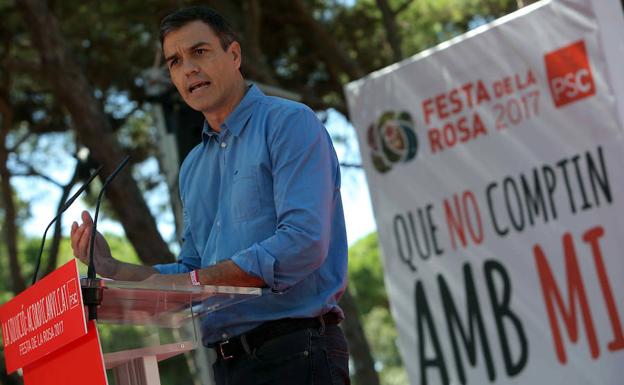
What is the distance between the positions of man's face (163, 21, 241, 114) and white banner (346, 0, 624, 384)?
2534 millimetres

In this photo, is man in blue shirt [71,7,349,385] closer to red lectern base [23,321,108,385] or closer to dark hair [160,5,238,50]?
dark hair [160,5,238,50]

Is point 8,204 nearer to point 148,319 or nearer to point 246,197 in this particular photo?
point 246,197

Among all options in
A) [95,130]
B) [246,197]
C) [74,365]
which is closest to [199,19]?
[246,197]

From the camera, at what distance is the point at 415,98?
538cm

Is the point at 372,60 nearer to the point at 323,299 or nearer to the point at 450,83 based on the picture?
the point at 450,83

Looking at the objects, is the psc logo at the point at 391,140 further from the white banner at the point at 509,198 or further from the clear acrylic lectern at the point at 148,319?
the clear acrylic lectern at the point at 148,319

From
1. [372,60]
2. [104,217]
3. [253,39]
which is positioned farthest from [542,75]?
[104,217]

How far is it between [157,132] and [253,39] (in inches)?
90.2

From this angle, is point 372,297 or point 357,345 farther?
point 372,297

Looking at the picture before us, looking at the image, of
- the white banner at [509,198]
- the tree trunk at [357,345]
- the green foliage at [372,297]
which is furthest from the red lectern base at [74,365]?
the green foliage at [372,297]

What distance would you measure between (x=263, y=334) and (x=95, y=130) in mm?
5206

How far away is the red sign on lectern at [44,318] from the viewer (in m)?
2.05

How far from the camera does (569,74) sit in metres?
4.78

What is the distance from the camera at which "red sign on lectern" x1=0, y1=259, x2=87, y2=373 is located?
6.72 feet
